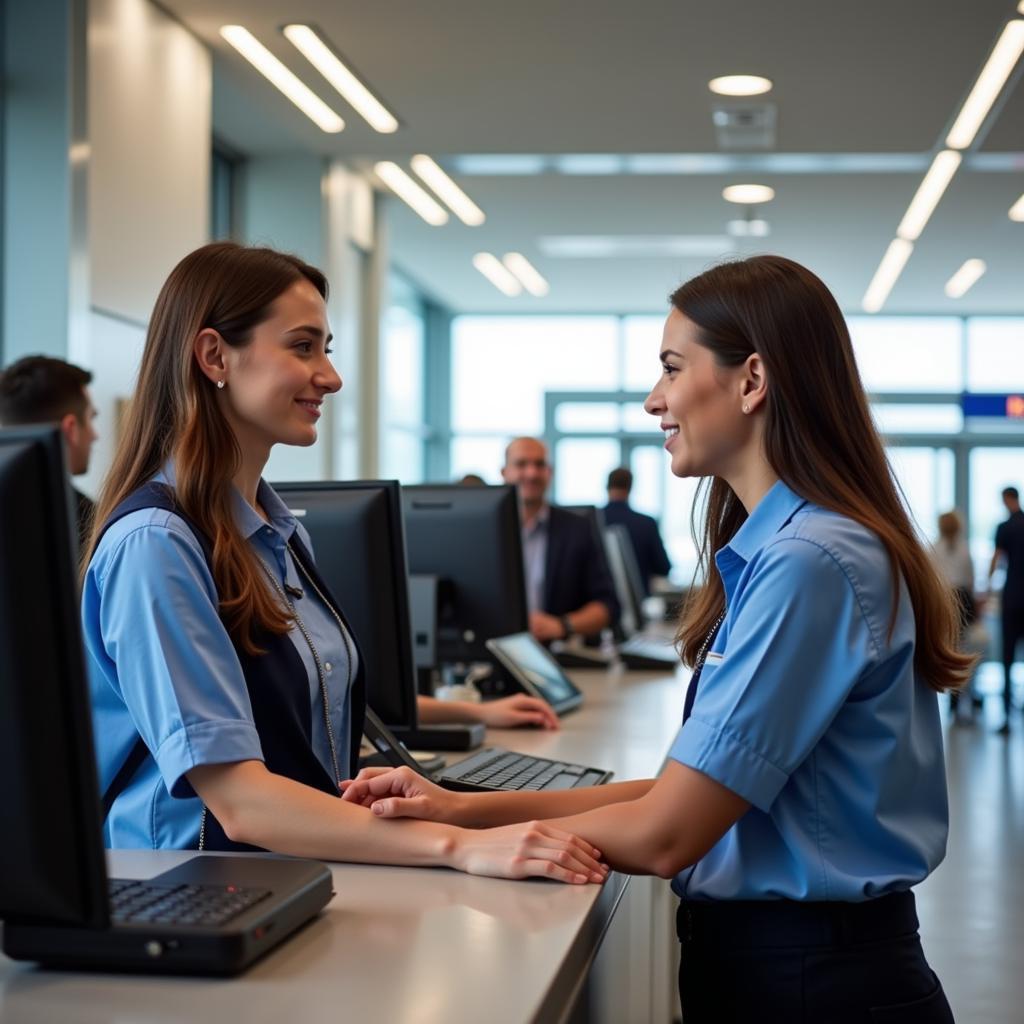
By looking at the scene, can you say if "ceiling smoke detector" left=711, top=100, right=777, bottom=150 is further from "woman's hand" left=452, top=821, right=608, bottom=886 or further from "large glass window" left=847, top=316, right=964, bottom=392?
"large glass window" left=847, top=316, right=964, bottom=392

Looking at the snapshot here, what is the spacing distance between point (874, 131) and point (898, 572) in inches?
250

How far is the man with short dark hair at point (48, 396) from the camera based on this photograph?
3.84 m

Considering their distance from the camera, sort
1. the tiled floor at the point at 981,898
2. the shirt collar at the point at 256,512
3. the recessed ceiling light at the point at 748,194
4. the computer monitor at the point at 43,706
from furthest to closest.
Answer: the recessed ceiling light at the point at 748,194 < the tiled floor at the point at 981,898 < the shirt collar at the point at 256,512 < the computer monitor at the point at 43,706

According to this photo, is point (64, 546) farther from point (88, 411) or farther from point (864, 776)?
point (88, 411)

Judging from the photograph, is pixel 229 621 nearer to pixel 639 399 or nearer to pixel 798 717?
pixel 798 717

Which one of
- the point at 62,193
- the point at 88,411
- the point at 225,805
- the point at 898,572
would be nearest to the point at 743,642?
the point at 898,572

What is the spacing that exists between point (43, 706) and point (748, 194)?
8610 millimetres

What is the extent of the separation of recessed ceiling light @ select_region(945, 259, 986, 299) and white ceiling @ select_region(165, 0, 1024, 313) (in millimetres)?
441

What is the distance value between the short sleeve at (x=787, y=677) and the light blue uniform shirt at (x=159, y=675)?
56 cm

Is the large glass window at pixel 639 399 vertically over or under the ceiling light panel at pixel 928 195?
under

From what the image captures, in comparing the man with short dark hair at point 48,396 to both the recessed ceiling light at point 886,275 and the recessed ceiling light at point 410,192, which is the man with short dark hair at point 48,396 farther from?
the recessed ceiling light at point 886,275

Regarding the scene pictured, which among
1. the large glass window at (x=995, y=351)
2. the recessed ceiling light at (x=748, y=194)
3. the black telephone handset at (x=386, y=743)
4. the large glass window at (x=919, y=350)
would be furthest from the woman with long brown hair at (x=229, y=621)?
the large glass window at (x=995, y=351)

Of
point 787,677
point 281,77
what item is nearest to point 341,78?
point 281,77

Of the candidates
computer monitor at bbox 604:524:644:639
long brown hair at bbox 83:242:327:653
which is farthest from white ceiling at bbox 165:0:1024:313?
long brown hair at bbox 83:242:327:653
